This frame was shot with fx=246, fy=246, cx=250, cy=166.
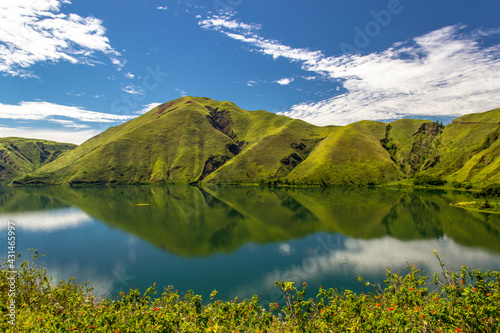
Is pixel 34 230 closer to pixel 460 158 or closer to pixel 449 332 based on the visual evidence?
pixel 449 332

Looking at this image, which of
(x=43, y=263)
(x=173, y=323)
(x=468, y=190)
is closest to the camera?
(x=173, y=323)

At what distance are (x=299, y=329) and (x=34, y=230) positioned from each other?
7989 centimetres

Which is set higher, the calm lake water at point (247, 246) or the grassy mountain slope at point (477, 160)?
the grassy mountain slope at point (477, 160)

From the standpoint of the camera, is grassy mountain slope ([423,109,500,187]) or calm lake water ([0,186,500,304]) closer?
calm lake water ([0,186,500,304])

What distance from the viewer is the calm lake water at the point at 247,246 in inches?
1387

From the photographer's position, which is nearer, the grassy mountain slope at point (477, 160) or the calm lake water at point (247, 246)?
the calm lake water at point (247, 246)

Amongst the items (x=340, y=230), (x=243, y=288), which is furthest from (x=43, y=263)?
(x=340, y=230)

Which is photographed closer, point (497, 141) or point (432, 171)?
point (497, 141)

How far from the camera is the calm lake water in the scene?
35219 mm

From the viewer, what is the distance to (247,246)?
170ft

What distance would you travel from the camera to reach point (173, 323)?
1165 centimetres

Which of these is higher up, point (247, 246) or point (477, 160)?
point (477, 160)

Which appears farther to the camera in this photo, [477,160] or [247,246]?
[477,160]

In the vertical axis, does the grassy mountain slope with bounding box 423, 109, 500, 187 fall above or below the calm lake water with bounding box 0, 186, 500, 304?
above
